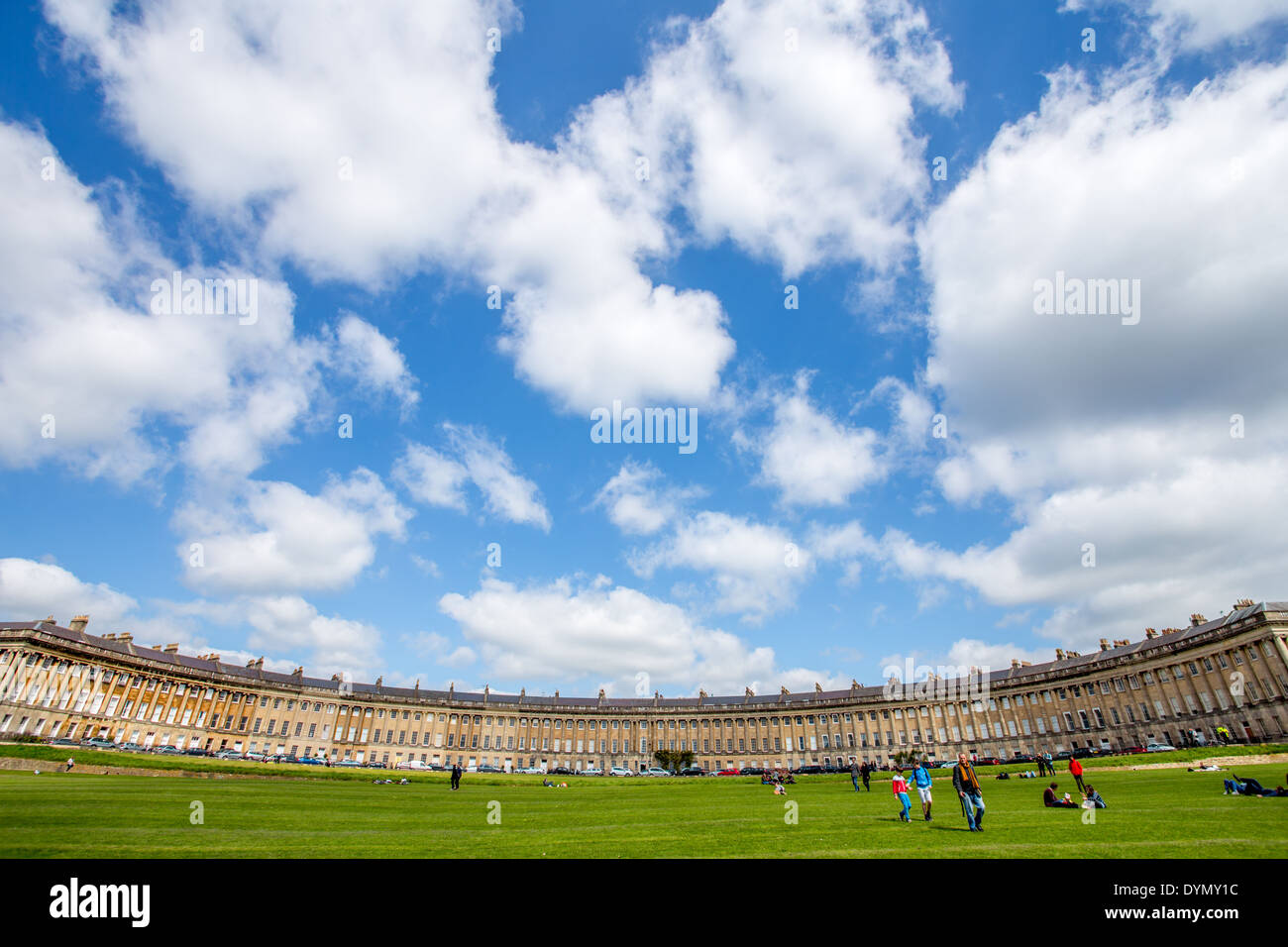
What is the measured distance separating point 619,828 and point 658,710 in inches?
4029

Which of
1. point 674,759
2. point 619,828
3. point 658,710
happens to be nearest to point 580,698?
point 658,710

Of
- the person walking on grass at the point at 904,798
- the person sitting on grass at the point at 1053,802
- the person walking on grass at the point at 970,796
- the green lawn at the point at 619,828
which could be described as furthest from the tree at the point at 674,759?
the person walking on grass at the point at 970,796

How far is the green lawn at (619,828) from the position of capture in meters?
12.2

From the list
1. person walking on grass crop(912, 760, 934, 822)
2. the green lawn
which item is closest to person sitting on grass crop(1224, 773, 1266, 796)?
the green lawn

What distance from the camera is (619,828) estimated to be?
18.5 m

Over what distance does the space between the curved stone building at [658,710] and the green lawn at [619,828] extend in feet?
221

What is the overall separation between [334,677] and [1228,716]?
141 m

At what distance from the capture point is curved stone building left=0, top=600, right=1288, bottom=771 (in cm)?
7400

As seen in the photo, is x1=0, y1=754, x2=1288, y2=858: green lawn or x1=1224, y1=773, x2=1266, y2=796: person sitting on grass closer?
x1=0, y1=754, x2=1288, y2=858: green lawn

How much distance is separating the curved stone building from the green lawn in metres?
67.5

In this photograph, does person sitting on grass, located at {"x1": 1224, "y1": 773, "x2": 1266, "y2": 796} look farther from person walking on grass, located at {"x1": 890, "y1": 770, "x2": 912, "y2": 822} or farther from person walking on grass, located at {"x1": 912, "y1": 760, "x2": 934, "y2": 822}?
person walking on grass, located at {"x1": 890, "y1": 770, "x2": 912, "y2": 822}
